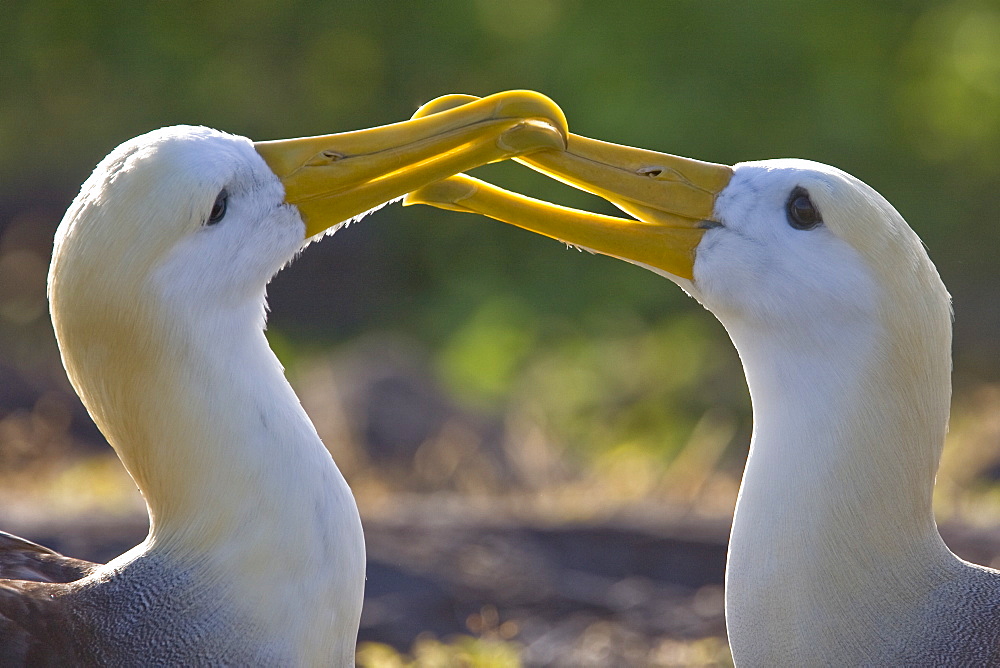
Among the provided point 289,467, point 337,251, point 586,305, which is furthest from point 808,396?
point 337,251

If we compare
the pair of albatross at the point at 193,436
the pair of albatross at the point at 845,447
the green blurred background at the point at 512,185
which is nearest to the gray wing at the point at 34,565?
the pair of albatross at the point at 193,436

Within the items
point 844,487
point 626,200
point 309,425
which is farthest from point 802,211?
point 309,425

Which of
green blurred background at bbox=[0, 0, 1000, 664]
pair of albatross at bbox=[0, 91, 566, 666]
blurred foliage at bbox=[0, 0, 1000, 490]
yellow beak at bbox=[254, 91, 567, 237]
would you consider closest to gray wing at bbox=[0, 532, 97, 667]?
pair of albatross at bbox=[0, 91, 566, 666]

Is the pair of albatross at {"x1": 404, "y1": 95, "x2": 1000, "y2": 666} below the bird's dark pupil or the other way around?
below

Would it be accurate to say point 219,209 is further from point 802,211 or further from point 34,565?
point 802,211

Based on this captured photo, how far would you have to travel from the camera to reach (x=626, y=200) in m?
3.23

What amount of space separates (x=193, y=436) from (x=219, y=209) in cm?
49

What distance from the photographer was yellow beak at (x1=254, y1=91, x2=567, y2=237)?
3.04m

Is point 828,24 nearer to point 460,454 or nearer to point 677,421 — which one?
point 677,421

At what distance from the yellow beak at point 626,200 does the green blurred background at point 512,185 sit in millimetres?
2993

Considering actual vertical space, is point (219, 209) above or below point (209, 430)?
above

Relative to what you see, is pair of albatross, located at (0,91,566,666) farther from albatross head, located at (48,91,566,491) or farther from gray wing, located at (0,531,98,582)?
gray wing, located at (0,531,98,582)

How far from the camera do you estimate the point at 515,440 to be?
21.8 ft

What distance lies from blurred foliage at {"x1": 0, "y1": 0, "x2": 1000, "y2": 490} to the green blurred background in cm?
2
